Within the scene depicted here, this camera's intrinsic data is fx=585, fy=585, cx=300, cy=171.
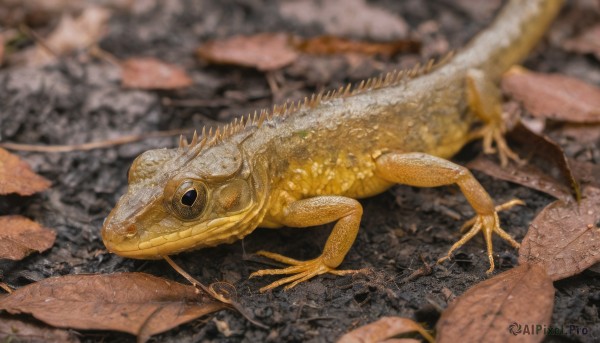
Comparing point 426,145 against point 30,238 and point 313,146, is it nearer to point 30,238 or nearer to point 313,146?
point 313,146

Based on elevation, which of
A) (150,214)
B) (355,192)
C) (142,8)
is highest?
(142,8)

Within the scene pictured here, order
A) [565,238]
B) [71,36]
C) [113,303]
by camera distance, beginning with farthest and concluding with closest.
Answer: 1. [71,36]
2. [565,238]
3. [113,303]

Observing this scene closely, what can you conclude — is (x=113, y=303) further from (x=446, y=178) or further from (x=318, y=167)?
(x=446, y=178)

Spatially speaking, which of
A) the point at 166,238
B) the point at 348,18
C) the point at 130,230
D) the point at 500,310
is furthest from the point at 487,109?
the point at 130,230

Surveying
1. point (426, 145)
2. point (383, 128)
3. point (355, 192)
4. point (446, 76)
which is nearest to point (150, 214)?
→ point (355, 192)

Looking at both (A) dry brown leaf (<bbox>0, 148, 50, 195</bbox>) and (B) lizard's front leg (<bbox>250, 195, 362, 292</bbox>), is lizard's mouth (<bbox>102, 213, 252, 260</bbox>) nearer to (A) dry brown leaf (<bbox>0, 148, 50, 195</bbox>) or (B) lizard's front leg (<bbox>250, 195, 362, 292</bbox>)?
(B) lizard's front leg (<bbox>250, 195, 362, 292</bbox>)
